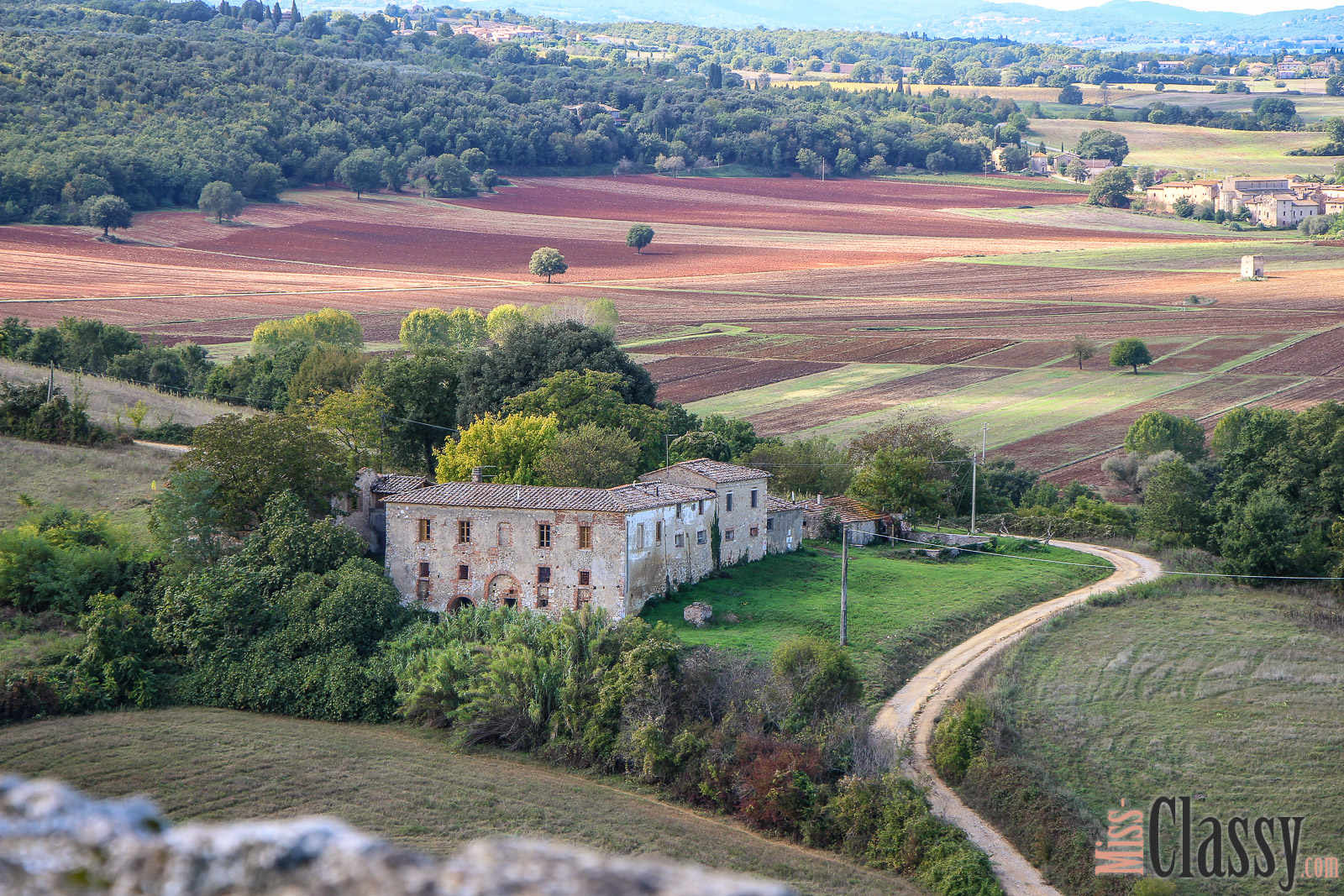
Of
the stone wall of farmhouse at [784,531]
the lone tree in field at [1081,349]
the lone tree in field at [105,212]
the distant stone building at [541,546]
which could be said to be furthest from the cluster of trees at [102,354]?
the lone tree in field at [1081,349]

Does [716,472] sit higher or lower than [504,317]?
lower

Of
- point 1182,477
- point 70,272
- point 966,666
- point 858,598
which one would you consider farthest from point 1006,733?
point 70,272

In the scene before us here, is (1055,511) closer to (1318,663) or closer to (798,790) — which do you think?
(1318,663)

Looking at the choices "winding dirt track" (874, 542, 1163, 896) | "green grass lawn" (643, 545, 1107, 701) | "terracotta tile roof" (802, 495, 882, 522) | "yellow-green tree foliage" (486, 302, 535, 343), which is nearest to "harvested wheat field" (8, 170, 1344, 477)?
"yellow-green tree foliage" (486, 302, 535, 343)

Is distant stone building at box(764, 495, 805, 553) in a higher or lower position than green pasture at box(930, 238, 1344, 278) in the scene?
lower

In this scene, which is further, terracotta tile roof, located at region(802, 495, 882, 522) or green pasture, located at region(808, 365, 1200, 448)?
green pasture, located at region(808, 365, 1200, 448)

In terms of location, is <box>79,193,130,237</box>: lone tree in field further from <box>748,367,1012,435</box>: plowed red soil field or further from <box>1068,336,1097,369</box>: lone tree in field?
<box>1068,336,1097,369</box>: lone tree in field

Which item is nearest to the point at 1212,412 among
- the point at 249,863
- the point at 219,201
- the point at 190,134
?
the point at 249,863

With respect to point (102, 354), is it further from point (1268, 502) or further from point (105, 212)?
point (1268, 502)
